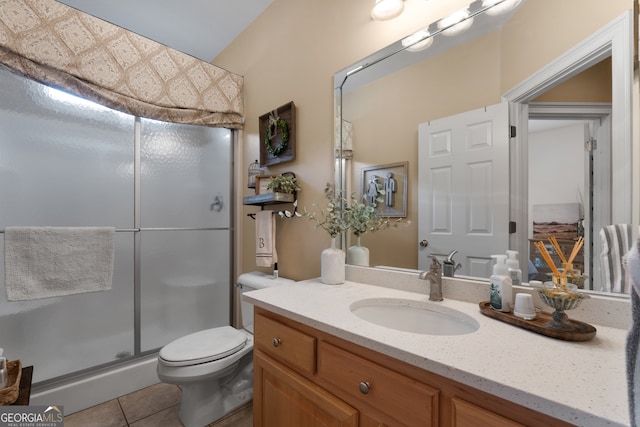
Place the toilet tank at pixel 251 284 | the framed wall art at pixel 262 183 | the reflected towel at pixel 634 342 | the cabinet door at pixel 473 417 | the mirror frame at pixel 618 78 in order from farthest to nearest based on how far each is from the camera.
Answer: the framed wall art at pixel 262 183, the toilet tank at pixel 251 284, the mirror frame at pixel 618 78, the cabinet door at pixel 473 417, the reflected towel at pixel 634 342

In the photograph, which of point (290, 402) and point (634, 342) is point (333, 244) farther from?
point (634, 342)

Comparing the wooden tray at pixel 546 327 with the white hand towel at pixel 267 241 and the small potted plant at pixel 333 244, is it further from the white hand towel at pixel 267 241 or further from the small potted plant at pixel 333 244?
the white hand towel at pixel 267 241

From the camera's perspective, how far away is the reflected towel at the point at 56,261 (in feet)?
4.64

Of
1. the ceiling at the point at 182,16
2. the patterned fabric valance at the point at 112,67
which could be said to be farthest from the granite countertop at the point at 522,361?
the ceiling at the point at 182,16

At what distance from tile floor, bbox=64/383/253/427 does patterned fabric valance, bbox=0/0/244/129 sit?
1887 millimetres

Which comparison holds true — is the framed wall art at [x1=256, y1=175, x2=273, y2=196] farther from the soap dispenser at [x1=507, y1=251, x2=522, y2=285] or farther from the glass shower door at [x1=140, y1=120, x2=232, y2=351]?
the soap dispenser at [x1=507, y1=251, x2=522, y2=285]

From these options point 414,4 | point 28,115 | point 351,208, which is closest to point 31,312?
point 28,115

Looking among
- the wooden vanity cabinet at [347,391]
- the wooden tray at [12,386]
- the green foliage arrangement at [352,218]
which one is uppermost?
the green foliage arrangement at [352,218]

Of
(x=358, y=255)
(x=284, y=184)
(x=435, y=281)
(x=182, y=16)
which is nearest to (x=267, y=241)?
(x=284, y=184)

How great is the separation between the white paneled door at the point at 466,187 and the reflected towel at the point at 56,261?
1.86 meters

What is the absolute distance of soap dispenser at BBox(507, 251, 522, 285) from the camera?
944 millimetres

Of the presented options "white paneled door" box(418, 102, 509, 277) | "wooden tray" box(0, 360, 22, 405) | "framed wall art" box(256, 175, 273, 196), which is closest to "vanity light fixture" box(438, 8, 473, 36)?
"white paneled door" box(418, 102, 509, 277)

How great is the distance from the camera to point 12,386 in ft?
3.50

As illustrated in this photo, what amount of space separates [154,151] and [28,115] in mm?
642
